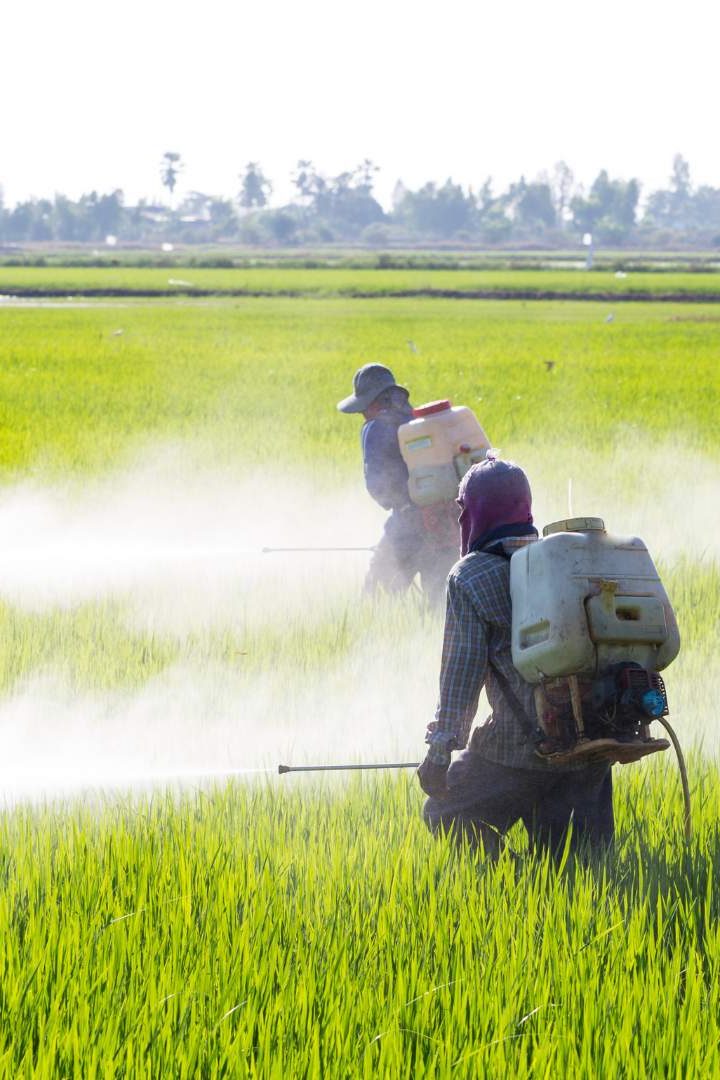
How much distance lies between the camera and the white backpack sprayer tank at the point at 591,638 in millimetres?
3084

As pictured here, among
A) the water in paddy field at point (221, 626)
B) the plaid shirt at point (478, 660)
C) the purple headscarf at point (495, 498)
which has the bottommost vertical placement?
the water in paddy field at point (221, 626)

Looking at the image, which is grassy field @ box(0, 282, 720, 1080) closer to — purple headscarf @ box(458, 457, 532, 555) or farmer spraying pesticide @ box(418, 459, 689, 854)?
farmer spraying pesticide @ box(418, 459, 689, 854)

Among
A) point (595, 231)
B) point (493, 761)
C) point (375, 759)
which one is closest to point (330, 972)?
point (493, 761)

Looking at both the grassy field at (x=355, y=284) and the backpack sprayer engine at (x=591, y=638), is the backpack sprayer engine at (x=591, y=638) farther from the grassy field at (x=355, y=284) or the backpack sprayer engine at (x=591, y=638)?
the grassy field at (x=355, y=284)

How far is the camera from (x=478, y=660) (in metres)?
3.40

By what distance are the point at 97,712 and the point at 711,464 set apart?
8179 millimetres

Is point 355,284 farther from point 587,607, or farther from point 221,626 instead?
point 587,607

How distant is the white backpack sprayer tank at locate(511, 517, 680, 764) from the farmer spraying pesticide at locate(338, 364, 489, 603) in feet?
8.06

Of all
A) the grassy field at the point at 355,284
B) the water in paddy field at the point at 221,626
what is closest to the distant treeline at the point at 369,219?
the grassy field at the point at 355,284

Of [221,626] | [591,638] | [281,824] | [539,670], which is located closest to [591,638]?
[591,638]

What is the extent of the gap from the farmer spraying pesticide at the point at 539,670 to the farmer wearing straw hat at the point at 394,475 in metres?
2.79

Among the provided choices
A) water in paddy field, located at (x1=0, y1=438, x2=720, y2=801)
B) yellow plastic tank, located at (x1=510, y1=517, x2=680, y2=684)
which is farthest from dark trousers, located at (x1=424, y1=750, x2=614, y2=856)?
water in paddy field, located at (x1=0, y1=438, x2=720, y2=801)

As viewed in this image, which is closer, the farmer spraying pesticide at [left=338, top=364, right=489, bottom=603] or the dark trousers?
the dark trousers

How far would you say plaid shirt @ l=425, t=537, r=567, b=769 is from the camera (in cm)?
339
